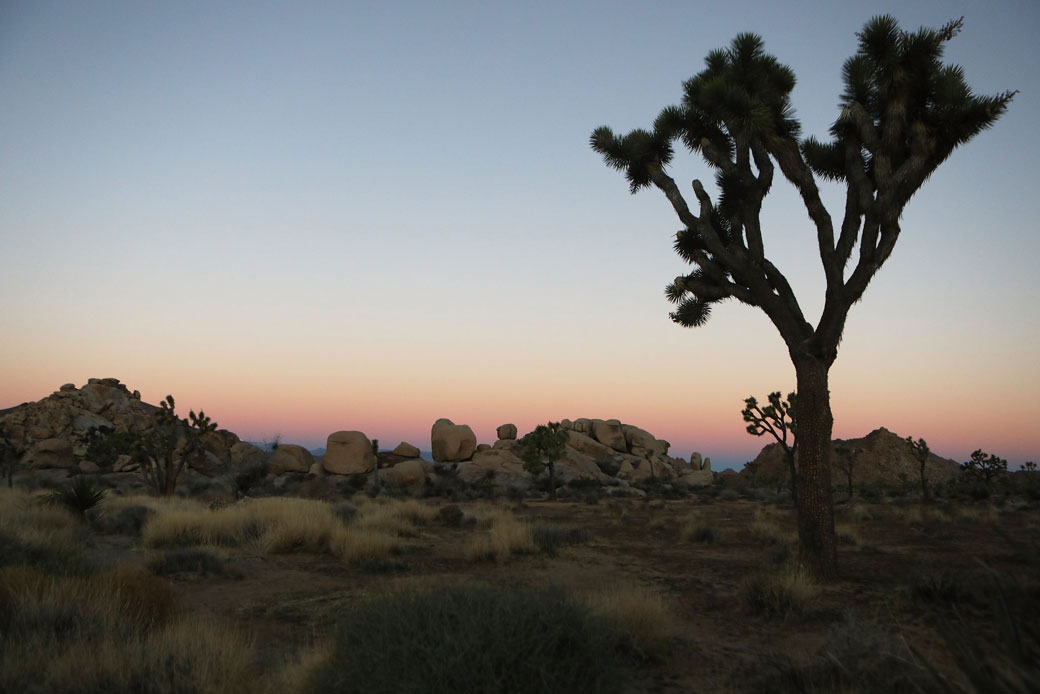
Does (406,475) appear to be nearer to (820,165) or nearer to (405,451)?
(405,451)

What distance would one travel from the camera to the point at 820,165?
36.1 feet

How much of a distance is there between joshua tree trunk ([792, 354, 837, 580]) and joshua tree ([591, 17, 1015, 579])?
15 millimetres

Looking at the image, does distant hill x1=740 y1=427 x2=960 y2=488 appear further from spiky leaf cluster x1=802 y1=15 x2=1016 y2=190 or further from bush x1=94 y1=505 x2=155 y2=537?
bush x1=94 y1=505 x2=155 y2=537

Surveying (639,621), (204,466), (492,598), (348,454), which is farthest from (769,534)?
(204,466)

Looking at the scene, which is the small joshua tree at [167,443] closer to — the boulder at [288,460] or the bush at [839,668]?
the boulder at [288,460]

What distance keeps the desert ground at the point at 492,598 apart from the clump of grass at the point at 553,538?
0.05 meters

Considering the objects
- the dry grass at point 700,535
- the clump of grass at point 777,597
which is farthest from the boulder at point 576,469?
the clump of grass at point 777,597

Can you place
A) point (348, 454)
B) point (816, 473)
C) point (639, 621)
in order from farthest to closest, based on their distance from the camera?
point (348, 454) < point (816, 473) < point (639, 621)

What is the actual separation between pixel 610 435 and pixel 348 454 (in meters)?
23.1

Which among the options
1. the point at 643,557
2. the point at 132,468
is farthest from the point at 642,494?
the point at 132,468

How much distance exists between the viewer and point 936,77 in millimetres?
9289

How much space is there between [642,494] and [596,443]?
18627mm

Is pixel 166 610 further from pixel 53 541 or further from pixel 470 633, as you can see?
pixel 53 541

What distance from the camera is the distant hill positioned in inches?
2063
